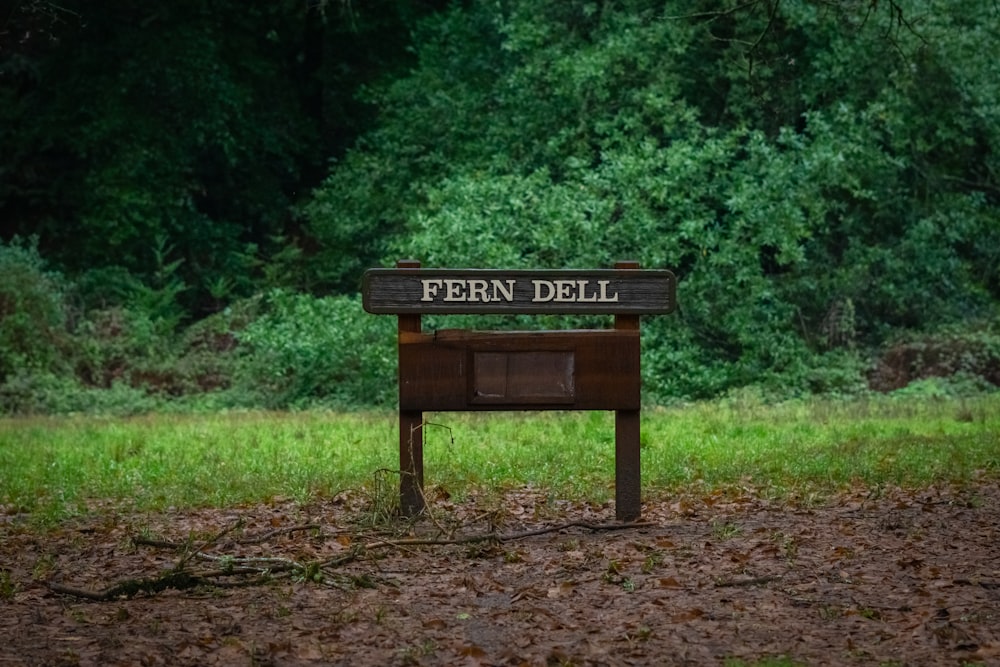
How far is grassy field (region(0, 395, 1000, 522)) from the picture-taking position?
37.1 ft

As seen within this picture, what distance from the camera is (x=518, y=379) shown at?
31.1ft

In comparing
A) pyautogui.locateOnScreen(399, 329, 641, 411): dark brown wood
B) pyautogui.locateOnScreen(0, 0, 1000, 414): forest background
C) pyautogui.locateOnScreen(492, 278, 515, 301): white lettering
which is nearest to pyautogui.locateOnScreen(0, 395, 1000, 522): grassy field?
pyautogui.locateOnScreen(399, 329, 641, 411): dark brown wood

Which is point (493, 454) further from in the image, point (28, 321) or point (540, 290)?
point (28, 321)

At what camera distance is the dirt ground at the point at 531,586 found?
6277 mm

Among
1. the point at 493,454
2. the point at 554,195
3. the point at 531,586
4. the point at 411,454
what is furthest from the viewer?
the point at 554,195

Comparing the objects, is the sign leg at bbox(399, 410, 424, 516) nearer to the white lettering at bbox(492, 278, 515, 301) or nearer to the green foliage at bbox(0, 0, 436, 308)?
the white lettering at bbox(492, 278, 515, 301)

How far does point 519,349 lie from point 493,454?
3700 mm

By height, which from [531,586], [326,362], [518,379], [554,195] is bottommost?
[531,586]

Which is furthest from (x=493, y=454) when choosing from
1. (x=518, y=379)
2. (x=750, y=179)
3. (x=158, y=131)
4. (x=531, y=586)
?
(x=158, y=131)

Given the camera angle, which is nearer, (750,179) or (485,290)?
(485,290)

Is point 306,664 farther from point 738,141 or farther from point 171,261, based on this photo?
point 171,261

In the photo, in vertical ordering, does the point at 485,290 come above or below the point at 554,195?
below

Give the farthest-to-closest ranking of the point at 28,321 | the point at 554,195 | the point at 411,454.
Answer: the point at 554,195 < the point at 28,321 < the point at 411,454

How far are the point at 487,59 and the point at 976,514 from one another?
66.0ft
